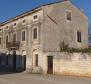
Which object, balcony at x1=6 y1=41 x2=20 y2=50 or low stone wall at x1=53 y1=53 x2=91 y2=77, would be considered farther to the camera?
balcony at x1=6 y1=41 x2=20 y2=50

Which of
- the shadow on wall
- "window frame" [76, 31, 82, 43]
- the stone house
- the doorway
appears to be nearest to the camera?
the doorway

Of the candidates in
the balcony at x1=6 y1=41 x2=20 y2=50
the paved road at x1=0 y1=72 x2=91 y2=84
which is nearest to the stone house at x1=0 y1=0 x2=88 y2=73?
the balcony at x1=6 y1=41 x2=20 y2=50

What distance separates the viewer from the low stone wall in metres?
30.4

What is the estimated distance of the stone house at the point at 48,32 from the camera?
37.2m

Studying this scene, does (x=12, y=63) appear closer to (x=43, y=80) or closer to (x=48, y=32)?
(x=48, y=32)

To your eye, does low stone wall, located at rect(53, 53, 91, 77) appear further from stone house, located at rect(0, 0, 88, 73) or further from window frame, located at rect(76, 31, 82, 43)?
window frame, located at rect(76, 31, 82, 43)

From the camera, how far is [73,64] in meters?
31.9

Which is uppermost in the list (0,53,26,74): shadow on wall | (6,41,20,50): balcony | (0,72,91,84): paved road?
(6,41,20,50): balcony

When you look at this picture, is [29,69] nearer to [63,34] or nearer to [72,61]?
[63,34]

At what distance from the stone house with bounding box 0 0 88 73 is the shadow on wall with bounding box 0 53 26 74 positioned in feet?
3.97

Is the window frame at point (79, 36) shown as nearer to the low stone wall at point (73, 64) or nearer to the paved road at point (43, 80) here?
the low stone wall at point (73, 64)

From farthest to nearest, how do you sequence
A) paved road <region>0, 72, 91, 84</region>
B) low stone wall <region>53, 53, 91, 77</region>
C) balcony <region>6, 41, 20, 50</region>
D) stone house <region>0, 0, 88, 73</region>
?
balcony <region>6, 41, 20, 50</region> → stone house <region>0, 0, 88, 73</region> → low stone wall <region>53, 53, 91, 77</region> → paved road <region>0, 72, 91, 84</region>

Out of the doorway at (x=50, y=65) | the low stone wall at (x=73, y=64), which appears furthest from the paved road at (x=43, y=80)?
the doorway at (x=50, y=65)

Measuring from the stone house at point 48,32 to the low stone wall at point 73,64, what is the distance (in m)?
0.99
